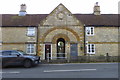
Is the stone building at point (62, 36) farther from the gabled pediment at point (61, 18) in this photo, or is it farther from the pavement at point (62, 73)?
the pavement at point (62, 73)

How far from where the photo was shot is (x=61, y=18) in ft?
64.3

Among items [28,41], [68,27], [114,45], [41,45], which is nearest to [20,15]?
[28,41]

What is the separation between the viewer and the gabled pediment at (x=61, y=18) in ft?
64.1

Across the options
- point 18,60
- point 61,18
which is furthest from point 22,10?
point 18,60

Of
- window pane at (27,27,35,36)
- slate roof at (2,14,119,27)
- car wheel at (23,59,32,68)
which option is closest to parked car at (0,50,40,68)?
car wheel at (23,59,32,68)

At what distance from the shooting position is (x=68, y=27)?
1941 cm

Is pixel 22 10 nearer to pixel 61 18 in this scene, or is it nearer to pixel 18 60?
pixel 61 18

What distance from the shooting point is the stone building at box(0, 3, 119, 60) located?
63.2 ft

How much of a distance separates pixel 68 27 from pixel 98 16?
671 centimetres

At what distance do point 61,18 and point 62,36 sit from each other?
2922 millimetres

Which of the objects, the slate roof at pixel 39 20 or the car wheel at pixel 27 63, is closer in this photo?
the car wheel at pixel 27 63

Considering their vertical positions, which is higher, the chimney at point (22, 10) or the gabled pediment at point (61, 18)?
the chimney at point (22, 10)

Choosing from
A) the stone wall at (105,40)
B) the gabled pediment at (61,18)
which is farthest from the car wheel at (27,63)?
the stone wall at (105,40)

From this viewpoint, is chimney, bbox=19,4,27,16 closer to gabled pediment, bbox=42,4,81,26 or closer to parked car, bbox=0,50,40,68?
gabled pediment, bbox=42,4,81,26
